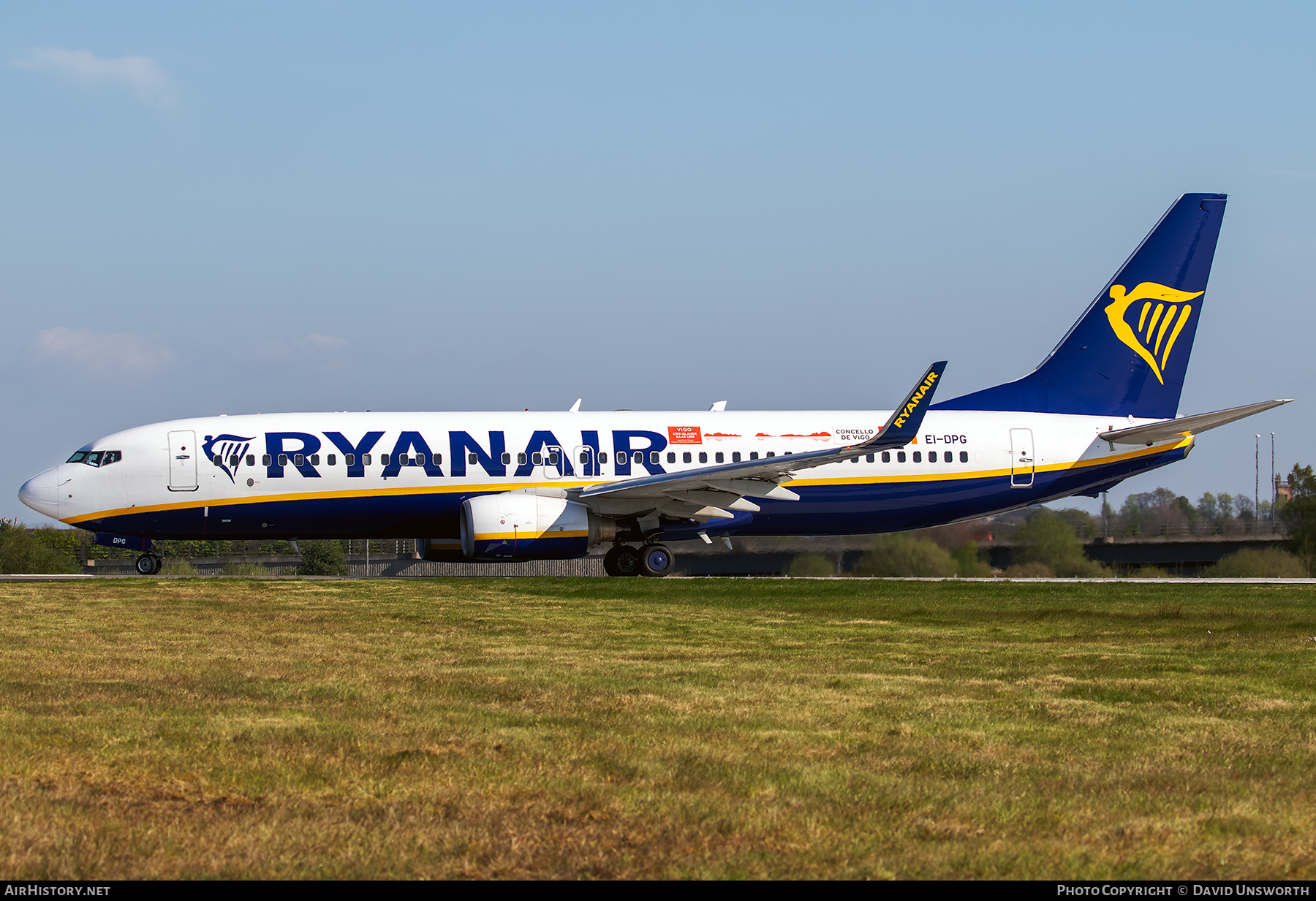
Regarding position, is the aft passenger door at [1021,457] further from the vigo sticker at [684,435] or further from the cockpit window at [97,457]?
the cockpit window at [97,457]

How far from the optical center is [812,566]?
1200 inches

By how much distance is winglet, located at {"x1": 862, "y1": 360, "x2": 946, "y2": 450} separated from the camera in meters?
23.2

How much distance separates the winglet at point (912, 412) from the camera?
2325 centimetres

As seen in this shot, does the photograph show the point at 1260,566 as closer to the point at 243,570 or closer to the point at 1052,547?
the point at 1052,547

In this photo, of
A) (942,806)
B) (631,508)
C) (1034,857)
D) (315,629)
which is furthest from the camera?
(631,508)

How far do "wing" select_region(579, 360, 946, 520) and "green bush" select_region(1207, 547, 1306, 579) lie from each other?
16.6 metres

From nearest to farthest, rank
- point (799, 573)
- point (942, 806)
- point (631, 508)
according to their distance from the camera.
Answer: point (942, 806)
point (631, 508)
point (799, 573)

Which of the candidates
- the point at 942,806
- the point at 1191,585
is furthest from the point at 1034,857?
the point at 1191,585

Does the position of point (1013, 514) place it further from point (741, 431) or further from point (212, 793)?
point (212, 793)

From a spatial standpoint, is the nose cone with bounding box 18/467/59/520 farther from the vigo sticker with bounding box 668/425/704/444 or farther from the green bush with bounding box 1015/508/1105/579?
the green bush with bounding box 1015/508/1105/579

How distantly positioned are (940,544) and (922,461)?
505 centimetres

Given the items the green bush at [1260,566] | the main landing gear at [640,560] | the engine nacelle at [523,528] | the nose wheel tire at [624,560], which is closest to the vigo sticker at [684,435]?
the main landing gear at [640,560]

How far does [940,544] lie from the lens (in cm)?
3147
